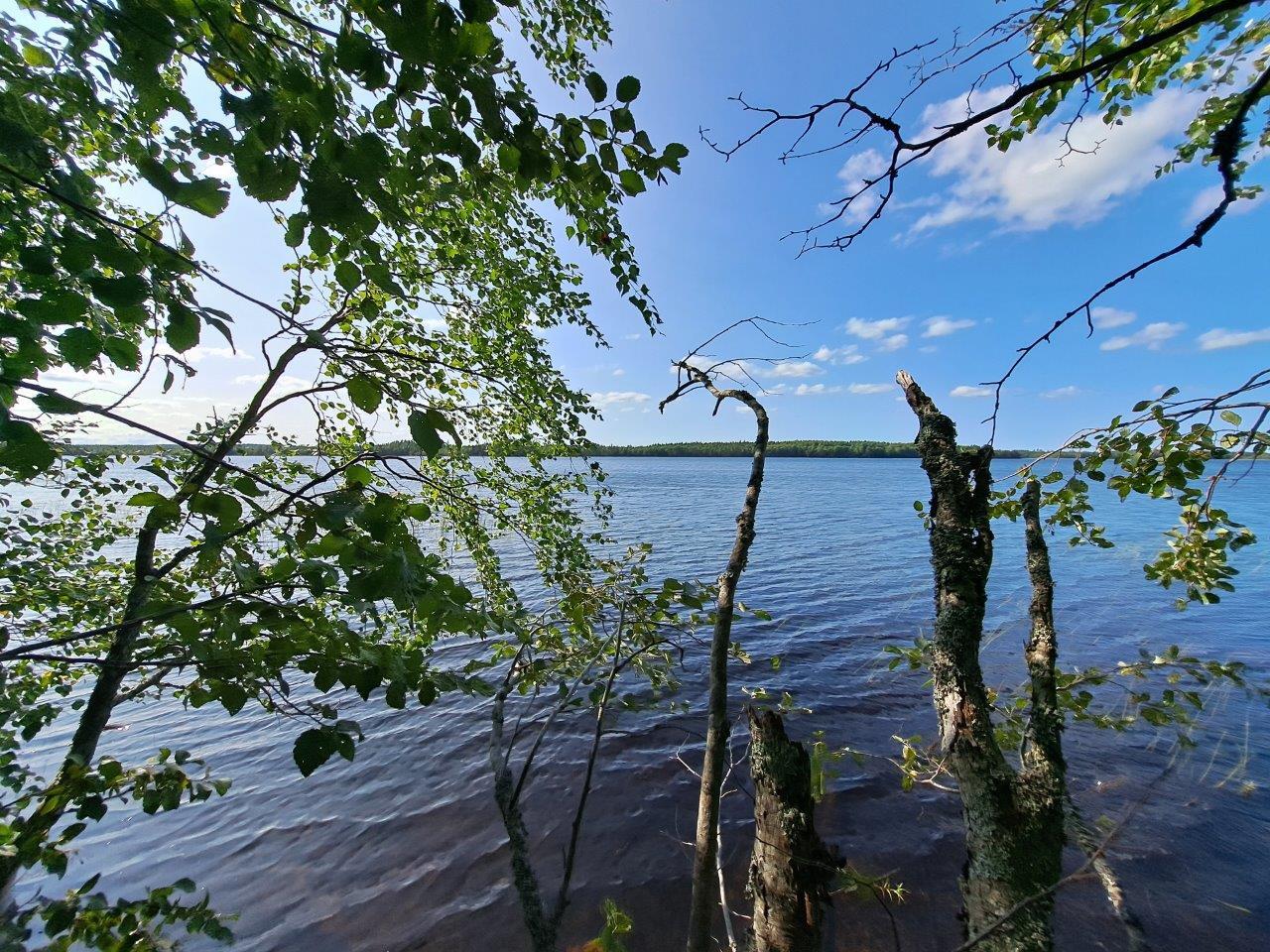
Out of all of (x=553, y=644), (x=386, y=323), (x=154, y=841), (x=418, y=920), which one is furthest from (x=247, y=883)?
(x=386, y=323)

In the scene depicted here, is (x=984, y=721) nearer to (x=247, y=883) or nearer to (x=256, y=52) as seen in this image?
(x=256, y=52)

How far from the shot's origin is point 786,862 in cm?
267

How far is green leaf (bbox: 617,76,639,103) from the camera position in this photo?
144 cm

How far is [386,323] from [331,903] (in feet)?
23.4

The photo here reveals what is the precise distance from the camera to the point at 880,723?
10141 mm

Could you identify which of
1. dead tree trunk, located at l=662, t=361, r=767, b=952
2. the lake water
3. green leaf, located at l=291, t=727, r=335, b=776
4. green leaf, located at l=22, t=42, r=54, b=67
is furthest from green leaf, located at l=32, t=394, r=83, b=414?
the lake water

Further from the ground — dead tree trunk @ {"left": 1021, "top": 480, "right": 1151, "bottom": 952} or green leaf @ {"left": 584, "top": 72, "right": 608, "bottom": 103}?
green leaf @ {"left": 584, "top": 72, "right": 608, "bottom": 103}

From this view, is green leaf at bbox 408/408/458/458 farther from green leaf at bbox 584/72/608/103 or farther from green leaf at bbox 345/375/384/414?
green leaf at bbox 584/72/608/103

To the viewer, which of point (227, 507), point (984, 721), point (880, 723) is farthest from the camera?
point (880, 723)

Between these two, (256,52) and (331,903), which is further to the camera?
(331,903)

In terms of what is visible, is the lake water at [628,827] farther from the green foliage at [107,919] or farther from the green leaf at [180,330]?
the green leaf at [180,330]

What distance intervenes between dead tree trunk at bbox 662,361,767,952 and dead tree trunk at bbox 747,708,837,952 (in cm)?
30

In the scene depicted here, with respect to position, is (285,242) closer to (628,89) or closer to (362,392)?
(362,392)

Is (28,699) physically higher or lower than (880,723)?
higher
